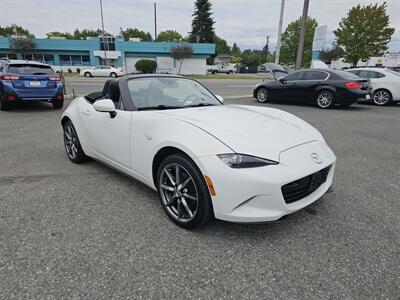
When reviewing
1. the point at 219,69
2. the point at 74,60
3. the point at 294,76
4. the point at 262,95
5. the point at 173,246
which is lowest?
the point at 173,246

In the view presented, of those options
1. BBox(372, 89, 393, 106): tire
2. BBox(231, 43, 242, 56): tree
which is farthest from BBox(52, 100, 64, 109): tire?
BBox(231, 43, 242, 56): tree

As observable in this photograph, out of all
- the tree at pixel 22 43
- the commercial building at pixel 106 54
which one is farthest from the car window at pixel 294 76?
the tree at pixel 22 43

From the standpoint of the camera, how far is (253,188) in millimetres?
2008

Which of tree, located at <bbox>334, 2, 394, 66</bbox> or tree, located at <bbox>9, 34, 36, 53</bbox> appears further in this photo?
tree, located at <bbox>9, 34, 36, 53</bbox>

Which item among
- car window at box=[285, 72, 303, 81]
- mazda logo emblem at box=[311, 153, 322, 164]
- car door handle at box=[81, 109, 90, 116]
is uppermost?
car window at box=[285, 72, 303, 81]

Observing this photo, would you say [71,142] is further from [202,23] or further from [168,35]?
[168,35]

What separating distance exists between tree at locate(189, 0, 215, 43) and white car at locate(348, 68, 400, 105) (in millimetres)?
58399

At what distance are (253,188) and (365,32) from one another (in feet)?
124

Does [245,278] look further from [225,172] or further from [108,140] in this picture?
[108,140]

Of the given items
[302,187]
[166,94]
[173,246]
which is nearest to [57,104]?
[166,94]

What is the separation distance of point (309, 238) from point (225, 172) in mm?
1032

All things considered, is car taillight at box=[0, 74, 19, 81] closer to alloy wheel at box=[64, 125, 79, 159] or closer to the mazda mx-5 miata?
alloy wheel at box=[64, 125, 79, 159]

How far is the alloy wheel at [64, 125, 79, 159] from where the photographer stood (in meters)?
3.99

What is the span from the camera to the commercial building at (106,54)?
41781 mm
